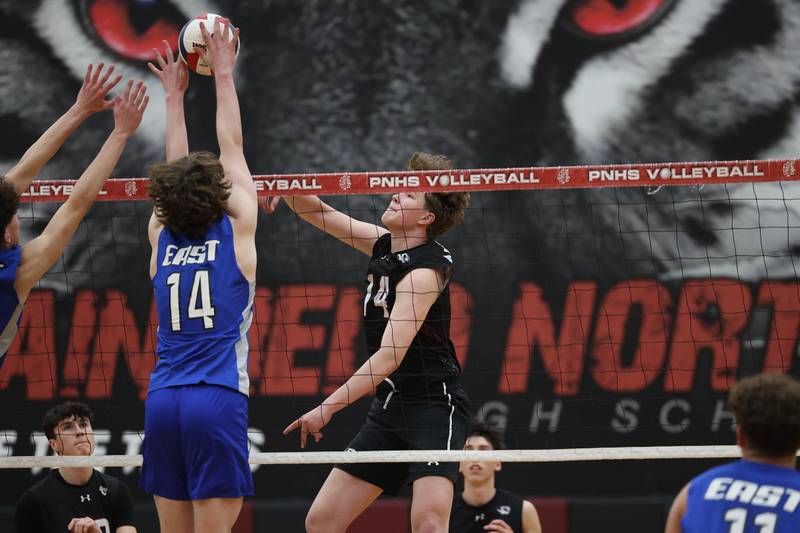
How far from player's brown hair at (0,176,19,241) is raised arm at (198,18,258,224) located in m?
0.87

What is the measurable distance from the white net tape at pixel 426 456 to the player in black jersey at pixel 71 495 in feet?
5.37

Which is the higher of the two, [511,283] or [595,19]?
[595,19]

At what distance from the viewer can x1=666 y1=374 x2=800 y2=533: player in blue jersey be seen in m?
3.38

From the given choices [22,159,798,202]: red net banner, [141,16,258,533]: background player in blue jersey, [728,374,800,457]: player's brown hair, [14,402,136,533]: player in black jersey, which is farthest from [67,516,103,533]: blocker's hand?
[728,374,800,457]: player's brown hair

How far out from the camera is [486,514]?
7.71 m

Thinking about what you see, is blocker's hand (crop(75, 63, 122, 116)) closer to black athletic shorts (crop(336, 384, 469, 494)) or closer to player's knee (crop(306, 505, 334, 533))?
black athletic shorts (crop(336, 384, 469, 494))

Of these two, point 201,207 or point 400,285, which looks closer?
point 201,207

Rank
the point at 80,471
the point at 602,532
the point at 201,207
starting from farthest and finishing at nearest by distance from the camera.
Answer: the point at 602,532
the point at 80,471
the point at 201,207

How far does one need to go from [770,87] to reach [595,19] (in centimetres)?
148

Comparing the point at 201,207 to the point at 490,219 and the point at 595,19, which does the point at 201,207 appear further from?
the point at 595,19

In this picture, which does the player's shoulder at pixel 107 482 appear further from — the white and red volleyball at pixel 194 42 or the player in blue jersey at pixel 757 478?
the player in blue jersey at pixel 757 478

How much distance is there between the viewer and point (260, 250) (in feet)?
29.3

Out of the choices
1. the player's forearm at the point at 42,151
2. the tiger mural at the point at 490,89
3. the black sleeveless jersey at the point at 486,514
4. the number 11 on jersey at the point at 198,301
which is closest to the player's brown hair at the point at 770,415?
the number 11 on jersey at the point at 198,301

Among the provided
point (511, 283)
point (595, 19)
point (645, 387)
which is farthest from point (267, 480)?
point (595, 19)
